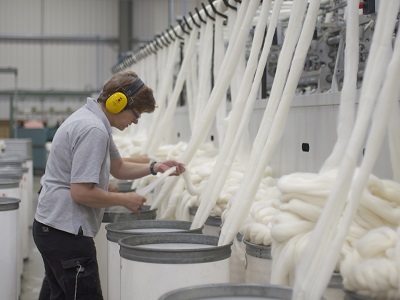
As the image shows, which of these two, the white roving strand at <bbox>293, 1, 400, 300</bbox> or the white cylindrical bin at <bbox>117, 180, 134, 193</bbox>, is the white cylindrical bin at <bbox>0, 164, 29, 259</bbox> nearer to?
the white cylindrical bin at <bbox>117, 180, 134, 193</bbox>

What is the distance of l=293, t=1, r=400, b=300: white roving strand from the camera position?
57.0 inches

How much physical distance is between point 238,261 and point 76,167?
66 centimetres

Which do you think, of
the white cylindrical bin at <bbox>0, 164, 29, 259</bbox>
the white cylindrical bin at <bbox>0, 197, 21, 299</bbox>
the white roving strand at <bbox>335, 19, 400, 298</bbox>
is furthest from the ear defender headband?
the white cylindrical bin at <bbox>0, 164, 29, 259</bbox>

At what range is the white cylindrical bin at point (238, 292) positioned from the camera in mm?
1552

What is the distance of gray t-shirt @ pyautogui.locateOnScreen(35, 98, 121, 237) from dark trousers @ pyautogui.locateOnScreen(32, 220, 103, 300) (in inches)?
1.5

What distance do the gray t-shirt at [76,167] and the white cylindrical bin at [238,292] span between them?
1.05m

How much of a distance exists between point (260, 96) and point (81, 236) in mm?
1489

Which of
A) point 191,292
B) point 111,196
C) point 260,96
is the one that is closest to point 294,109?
point 260,96

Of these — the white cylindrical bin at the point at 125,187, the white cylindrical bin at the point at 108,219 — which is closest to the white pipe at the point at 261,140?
the white cylindrical bin at the point at 108,219

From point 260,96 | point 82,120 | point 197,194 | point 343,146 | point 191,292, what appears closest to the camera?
point 191,292

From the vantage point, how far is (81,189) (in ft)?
8.32

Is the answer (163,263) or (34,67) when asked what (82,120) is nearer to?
(163,263)

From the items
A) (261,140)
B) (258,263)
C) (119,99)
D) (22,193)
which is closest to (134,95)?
(119,99)

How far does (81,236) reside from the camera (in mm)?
2654
